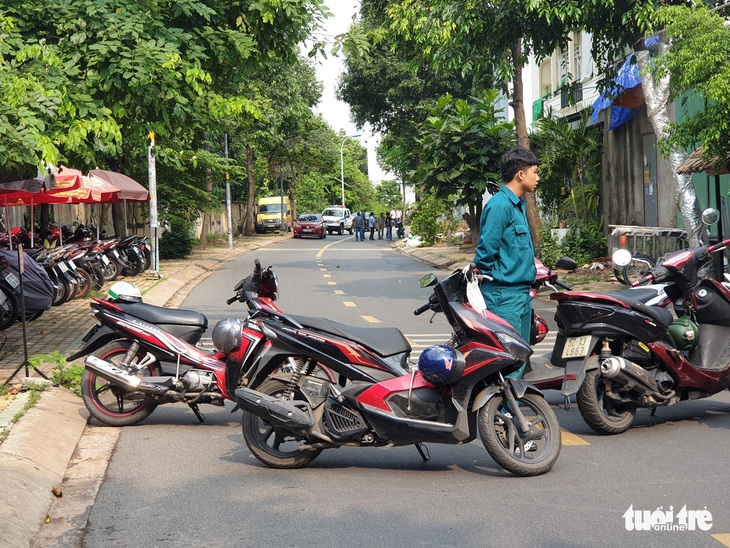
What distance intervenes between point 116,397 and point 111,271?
13.8m

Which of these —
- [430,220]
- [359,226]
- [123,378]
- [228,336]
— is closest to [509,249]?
[228,336]

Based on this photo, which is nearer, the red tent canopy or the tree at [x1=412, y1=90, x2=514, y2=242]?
the red tent canopy

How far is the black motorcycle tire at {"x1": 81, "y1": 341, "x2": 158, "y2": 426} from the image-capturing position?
7.27m

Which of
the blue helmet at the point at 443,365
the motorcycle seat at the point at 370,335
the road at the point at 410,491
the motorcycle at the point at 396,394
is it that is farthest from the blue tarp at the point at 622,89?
the blue helmet at the point at 443,365

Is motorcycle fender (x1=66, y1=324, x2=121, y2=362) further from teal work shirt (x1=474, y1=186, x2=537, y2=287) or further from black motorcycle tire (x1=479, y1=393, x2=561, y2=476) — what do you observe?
black motorcycle tire (x1=479, y1=393, x2=561, y2=476)

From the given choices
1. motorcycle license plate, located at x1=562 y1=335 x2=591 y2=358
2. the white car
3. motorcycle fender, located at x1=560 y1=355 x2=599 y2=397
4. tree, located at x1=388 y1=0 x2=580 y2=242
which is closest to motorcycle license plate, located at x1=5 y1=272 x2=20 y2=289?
motorcycle license plate, located at x1=562 y1=335 x2=591 y2=358

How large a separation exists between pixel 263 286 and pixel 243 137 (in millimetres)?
37566

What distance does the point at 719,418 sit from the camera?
24.1ft

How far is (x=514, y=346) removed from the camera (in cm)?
565

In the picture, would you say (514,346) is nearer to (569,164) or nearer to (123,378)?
(123,378)

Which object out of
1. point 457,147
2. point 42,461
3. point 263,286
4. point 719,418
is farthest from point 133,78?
point 457,147

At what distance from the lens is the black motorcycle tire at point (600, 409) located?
259 inches

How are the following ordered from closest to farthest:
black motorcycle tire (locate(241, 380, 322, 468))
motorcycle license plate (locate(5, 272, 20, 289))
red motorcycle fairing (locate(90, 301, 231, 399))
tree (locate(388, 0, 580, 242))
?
black motorcycle tire (locate(241, 380, 322, 468))
red motorcycle fairing (locate(90, 301, 231, 399))
motorcycle license plate (locate(5, 272, 20, 289))
tree (locate(388, 0, 580, 242))

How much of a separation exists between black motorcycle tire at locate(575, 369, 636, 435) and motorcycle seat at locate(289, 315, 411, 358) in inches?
53.8
